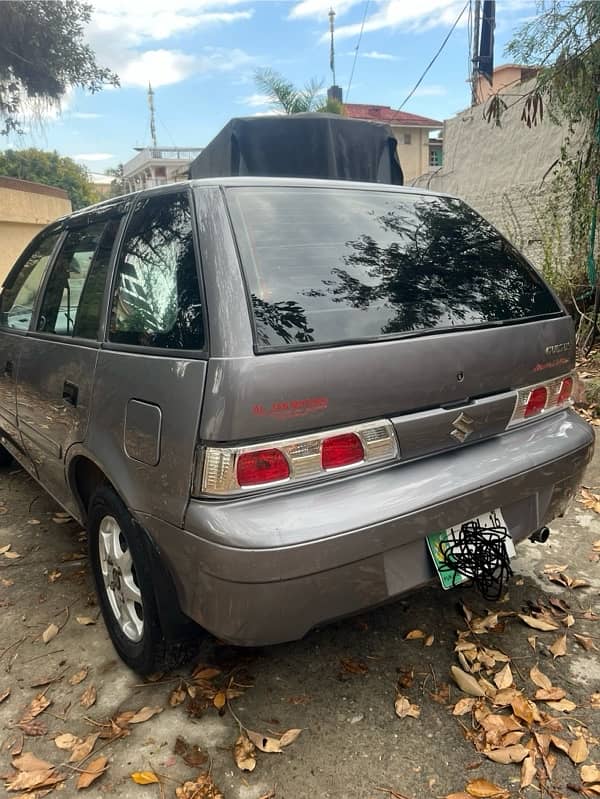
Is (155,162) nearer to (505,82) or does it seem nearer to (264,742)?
(505,82)

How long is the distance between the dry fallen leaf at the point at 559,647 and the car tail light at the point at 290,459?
3.69 feet

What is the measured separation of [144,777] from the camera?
5.85 ft

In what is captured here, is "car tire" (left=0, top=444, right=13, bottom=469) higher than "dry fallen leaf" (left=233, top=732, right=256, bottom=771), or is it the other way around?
"car tire" (left=0, top=444, right=13, bottom=469)

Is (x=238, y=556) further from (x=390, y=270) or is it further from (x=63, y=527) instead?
(x=63, y=527)

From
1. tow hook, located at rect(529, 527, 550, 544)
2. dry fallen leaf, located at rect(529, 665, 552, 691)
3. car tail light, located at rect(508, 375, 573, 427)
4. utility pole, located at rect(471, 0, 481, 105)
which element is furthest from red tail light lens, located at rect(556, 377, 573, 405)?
utility pole, located at rect(471, 0, 481, 105)

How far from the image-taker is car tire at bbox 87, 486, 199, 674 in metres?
1.89

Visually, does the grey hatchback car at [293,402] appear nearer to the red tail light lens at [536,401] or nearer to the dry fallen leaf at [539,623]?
the red tail light lens at [536,401]

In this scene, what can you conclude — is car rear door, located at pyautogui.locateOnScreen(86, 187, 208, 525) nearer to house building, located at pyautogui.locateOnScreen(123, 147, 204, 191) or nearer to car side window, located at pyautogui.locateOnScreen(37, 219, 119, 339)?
car side window, located at pyautogui.locateOnScreen(37, 219, 119, 339)

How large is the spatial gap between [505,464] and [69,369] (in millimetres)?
1750

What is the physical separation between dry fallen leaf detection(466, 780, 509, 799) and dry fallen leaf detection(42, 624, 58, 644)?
1.73 metres

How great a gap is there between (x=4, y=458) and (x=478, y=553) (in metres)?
3.65

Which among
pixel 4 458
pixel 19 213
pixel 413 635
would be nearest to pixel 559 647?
pixel 413 635

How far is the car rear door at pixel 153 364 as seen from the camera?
1.73 m

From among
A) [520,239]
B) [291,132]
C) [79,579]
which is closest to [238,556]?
[79,579]
